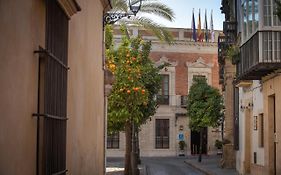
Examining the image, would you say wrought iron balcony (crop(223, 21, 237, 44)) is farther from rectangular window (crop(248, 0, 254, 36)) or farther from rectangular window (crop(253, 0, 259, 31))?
rectangular window (crop(253, 0, 259, 31))

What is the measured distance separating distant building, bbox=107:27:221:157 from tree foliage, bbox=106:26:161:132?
1026 inches

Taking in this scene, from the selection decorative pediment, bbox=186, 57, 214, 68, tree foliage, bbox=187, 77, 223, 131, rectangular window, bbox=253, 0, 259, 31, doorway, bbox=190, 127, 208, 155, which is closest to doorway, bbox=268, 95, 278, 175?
rectangular window, bbox=253, 0, 259, 31

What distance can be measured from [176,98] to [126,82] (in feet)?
101

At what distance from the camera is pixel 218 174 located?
25906 millimetres

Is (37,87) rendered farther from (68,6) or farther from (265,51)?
(265,51)

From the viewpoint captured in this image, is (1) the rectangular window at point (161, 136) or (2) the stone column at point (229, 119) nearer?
(2) the stone column at point (229, 119)

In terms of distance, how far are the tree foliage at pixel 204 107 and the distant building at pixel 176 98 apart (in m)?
9.62

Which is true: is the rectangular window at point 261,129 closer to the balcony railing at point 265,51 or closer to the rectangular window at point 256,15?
the balcony railing at point 265,51

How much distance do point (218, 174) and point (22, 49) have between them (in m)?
21.7

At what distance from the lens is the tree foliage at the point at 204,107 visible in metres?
39.5

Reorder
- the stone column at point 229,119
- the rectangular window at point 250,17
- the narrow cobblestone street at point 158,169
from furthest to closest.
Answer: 1. the stone column at point 229,119
2. the narrow cobblestone street at point 158,169
3. the rectangular window at point 250,17

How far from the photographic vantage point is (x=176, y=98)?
51656 millimetres

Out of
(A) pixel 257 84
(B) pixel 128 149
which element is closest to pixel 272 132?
(A) pixel 257 84

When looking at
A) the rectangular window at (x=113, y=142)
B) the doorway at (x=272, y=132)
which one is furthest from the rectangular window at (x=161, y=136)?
the doorway at (x=272, y=132)
